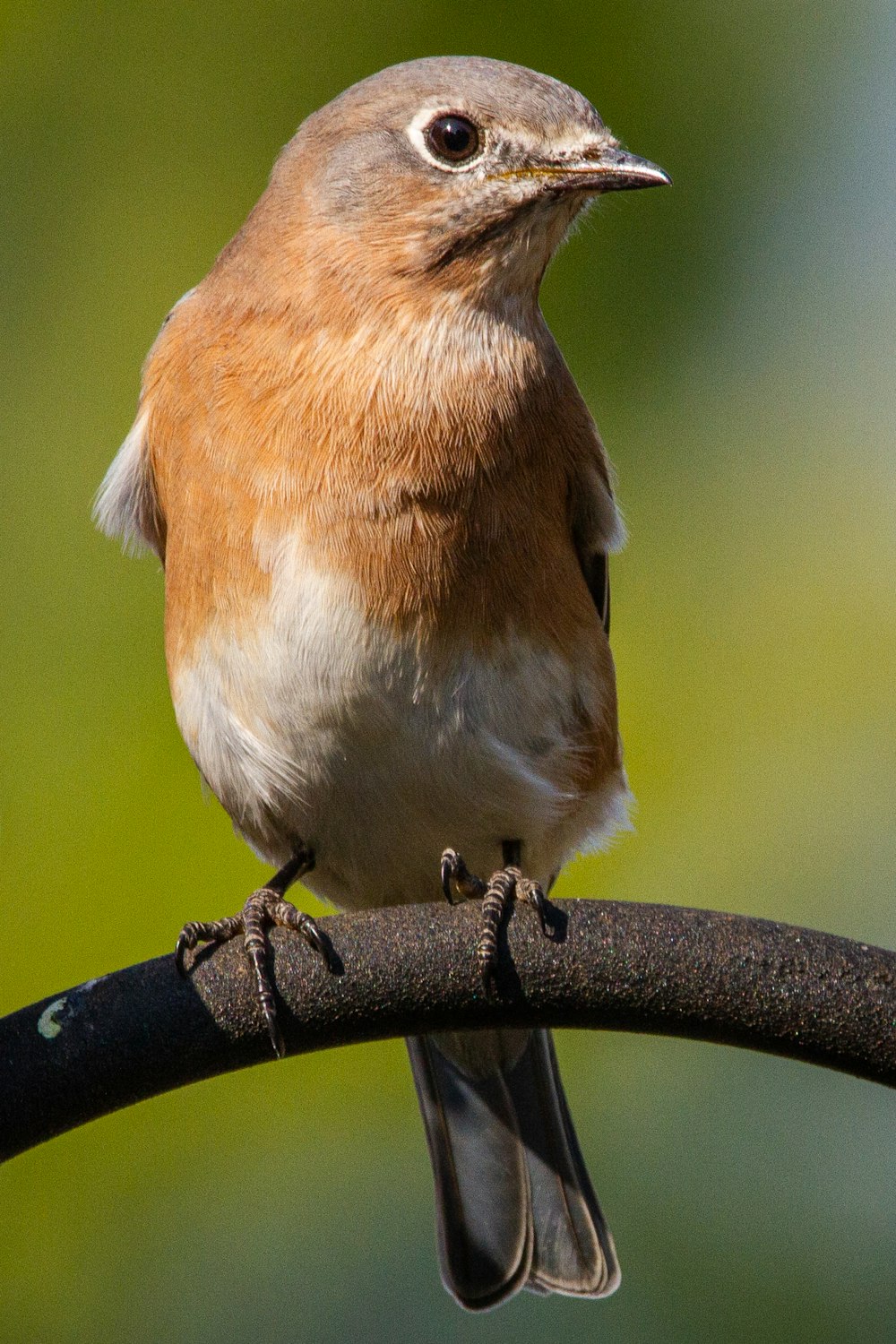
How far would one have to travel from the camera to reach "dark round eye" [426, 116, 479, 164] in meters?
3.89

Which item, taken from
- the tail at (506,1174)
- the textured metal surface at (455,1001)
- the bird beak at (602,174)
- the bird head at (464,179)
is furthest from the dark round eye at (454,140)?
the tail at (506,1174)

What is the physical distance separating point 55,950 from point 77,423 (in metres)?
1.57

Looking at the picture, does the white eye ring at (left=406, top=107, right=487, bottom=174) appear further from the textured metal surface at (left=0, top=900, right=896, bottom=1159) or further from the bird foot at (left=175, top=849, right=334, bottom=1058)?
the textured metal surface at (left=0, top=900, right=896, bottom=1159)

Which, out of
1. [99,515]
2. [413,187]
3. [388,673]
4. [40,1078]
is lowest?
[40,1078]

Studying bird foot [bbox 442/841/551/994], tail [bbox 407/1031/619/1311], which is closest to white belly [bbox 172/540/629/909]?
bird foot [bbox 442/841/551/994]

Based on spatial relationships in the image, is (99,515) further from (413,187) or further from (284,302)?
(413,187)

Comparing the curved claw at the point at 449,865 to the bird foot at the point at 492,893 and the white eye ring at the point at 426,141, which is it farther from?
the white eye ring at the point at 426,141

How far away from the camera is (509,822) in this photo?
13.4 ft

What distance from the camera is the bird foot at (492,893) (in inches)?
114

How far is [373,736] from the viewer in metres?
3.80

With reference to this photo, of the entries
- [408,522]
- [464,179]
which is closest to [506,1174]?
[408,522]

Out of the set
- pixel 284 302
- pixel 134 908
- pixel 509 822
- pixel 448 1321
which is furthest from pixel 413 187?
pixel 448 1321

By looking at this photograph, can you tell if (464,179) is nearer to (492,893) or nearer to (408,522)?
(408,522)

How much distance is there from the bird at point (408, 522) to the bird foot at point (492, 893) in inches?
0.5
